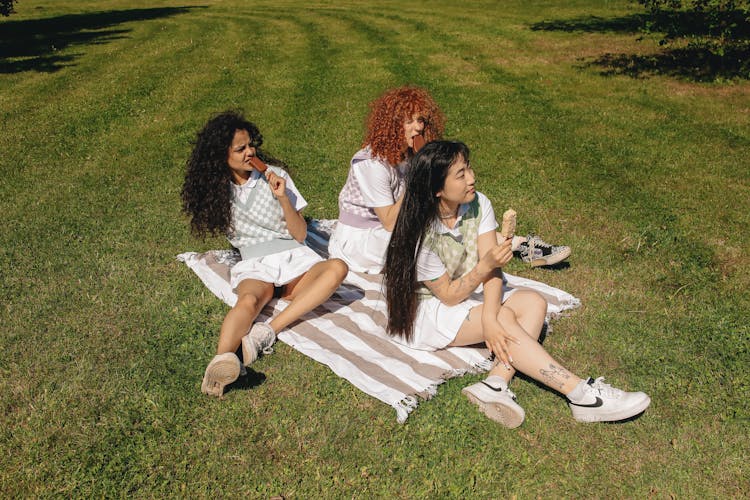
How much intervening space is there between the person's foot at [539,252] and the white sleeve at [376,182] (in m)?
1.54

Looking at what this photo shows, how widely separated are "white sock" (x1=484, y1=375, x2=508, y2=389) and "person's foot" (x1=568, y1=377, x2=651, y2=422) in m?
0.40

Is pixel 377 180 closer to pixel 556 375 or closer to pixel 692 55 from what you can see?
pixel 556 375

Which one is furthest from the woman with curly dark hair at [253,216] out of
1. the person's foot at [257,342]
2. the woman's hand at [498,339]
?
the woman's hand at [498,339]

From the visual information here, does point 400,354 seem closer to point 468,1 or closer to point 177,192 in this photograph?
point 177,192

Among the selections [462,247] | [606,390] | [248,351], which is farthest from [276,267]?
[606,390]

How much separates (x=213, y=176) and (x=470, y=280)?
7.37 feet

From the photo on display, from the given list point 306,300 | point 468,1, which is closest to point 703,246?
point 306,300

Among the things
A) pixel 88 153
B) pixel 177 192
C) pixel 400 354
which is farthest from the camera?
pixel 88 153

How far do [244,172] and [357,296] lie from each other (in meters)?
1.37

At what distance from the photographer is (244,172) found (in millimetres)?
5258

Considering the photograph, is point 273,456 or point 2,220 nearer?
point 273,456

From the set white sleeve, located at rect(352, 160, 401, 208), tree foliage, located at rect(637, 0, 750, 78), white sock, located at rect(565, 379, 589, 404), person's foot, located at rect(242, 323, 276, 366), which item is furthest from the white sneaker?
tree foliage, located at rect(637, 0, 750, 78)

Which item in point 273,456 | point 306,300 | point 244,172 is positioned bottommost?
point 273,456

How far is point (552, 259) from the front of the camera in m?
5.88
